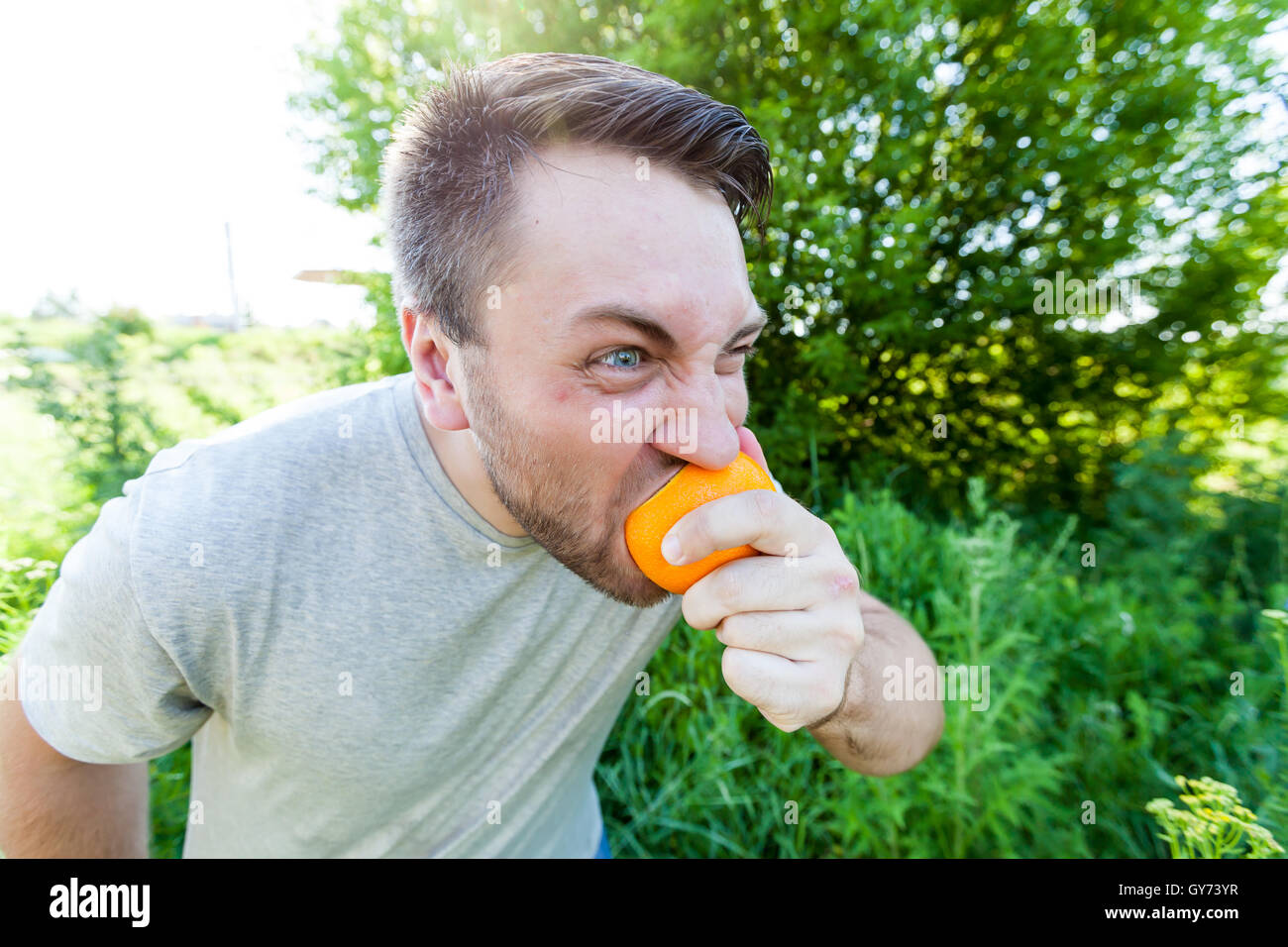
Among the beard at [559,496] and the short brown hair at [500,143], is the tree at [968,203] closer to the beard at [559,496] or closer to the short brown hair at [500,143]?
the short brown hair at [500,143]

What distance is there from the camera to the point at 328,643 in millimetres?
Answer: 1508

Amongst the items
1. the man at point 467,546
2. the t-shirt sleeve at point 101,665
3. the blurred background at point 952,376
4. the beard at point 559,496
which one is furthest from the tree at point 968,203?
the t-shirt sleeve at point 101,665

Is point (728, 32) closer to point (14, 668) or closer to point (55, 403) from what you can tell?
point (14, 668)

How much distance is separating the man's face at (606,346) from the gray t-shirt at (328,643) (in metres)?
0.31

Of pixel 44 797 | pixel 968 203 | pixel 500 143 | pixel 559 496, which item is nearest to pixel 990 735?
pixel 559 496

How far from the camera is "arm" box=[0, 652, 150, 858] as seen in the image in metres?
1.46

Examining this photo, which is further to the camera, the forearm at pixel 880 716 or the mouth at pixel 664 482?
the forearm at pixel 880 716

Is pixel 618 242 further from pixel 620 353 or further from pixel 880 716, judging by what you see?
pixel 880 716

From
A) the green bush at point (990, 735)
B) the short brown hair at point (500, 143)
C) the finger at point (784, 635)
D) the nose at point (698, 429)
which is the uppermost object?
the short brown hair at point (500, 143)

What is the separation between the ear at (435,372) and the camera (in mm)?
1501

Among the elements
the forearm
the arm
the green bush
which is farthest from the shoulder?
the green bush

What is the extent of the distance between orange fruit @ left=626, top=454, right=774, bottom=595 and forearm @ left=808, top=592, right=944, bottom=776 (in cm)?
50

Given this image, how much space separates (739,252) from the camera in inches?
57.1

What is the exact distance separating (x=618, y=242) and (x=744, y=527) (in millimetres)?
607
